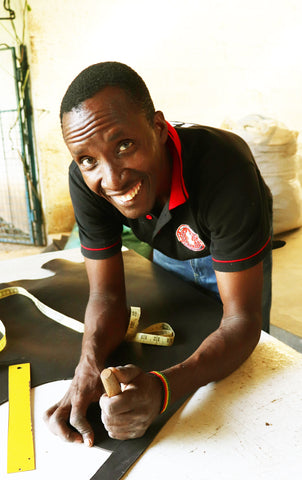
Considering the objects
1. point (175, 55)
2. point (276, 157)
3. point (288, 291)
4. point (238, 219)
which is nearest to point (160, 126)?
point (238, 219)

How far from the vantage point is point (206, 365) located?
36.4 inches

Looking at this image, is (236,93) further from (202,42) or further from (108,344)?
(108,344)

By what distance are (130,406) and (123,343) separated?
1.13ft

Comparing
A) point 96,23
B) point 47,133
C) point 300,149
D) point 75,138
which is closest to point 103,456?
point 75,138

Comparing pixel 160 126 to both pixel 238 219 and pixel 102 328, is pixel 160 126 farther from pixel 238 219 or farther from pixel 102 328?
pixel 102 328

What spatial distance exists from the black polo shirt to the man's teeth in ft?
0.50

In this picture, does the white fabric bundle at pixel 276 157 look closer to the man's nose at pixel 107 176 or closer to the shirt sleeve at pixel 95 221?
the shirt sleeve at pixel 95 221

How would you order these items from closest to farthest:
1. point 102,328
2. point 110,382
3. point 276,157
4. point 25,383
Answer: point 110,382 < point 25,383 < point 102,328 < point 276,157

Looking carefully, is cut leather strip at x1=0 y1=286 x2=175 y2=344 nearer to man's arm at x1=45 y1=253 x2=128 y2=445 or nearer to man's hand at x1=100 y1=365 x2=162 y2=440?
man's arm at x1=45 y1=253 x2=128 y2=445

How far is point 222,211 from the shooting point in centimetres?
99

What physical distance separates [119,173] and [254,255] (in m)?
0.38

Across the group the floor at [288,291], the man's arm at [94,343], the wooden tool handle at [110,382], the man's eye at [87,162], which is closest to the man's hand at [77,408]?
the man's arm at [94,343]

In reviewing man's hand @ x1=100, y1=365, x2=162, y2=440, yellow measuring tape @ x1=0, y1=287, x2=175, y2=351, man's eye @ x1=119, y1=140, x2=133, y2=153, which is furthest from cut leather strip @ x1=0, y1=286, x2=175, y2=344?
man's eye @ x1=119, y1=140, x2=133, y2=153

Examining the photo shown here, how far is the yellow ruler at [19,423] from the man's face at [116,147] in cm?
47
